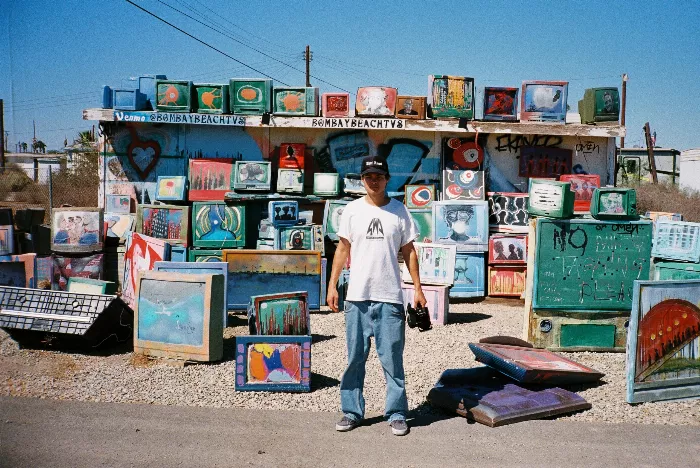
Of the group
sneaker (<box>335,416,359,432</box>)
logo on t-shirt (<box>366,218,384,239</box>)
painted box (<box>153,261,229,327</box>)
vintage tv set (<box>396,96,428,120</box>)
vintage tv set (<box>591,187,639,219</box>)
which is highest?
vintage tv set (<box>396,96,428,120</box>)

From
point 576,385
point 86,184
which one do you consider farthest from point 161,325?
point 86,184

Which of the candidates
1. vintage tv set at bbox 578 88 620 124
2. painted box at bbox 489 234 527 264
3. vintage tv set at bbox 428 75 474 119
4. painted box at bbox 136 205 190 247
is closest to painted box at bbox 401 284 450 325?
painted box at bbox 489 234 527 264

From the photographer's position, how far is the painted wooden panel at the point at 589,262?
26.0 feet

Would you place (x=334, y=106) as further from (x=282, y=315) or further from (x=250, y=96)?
(x=282, y=315)

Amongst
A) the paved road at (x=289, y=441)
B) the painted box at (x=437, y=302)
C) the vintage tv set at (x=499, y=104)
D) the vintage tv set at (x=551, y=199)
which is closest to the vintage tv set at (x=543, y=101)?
the vintage tv set at (x=499, y=104)

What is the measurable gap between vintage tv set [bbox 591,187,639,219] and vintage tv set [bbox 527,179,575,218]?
0.96 ft

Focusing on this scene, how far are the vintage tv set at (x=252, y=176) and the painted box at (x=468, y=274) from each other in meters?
3.72

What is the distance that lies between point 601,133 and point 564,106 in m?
0.84

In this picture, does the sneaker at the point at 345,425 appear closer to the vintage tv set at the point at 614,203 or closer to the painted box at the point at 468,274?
the vintage tv set at the point at 614,203

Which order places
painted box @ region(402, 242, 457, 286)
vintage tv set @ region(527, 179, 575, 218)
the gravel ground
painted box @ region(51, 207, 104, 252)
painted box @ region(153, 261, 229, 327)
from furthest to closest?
painted box @ region(51, 207, 104, 252), painted box @ region(402, 242, 457, 286), painted box @ region(153, 261, 229, 327), vintage tv set @ region(527, 179, 575, 218), the gravel ground

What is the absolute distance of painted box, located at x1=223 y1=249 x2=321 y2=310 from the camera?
1015 centimetres

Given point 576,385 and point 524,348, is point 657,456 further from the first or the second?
point 524,348

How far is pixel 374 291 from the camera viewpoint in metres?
5.11

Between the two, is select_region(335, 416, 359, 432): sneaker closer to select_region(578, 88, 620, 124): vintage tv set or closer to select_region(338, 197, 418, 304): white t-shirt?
select_region(338, 197, 418, 304): white t-shirt
